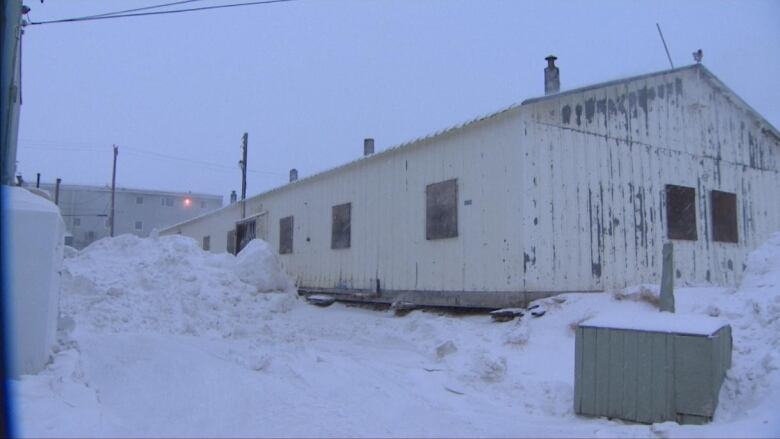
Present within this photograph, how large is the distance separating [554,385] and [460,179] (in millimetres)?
5530

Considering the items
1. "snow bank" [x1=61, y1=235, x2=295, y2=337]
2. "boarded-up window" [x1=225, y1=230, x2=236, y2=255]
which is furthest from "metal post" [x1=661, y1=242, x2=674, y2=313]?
"boarded-up window" [x1=225, y1=230, x2=236, y2=255]

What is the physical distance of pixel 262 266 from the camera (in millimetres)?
14516

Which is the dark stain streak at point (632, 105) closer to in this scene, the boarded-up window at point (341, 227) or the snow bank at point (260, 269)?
the boarded-up window at point (341, 227)

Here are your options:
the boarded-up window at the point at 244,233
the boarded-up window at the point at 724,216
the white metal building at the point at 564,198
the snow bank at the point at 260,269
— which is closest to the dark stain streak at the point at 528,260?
the white metal building at the point at 564,198

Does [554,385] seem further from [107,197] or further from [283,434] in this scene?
[107,197]

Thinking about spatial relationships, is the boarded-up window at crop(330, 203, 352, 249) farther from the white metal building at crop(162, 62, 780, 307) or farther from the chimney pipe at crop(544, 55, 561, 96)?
the chimney pipe at crop(544, 55, 561, 96)

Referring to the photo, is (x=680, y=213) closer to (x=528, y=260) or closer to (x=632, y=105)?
(x=632, y=105)

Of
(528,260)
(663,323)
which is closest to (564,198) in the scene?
(528,260)

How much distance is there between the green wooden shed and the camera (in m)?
5.59

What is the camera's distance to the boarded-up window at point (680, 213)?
12414 mm

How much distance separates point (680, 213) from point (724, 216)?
65.5 inches

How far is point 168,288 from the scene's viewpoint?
11.3 metres

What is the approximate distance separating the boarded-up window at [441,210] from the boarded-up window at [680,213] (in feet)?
14.2

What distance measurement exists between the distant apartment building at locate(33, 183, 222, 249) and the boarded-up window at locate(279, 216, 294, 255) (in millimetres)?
36483
